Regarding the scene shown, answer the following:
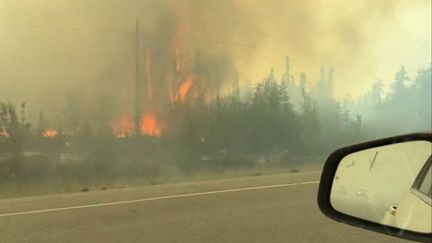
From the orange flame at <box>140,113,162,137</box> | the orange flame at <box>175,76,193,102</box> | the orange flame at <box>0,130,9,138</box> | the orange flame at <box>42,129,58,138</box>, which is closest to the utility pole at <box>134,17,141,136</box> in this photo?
the orange flame at <box>140,113,162,137</box>

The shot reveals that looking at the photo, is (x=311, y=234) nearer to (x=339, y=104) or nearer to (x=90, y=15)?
(x=90, y=15)

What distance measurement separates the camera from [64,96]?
1403 cm

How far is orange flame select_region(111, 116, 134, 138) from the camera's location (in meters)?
14.2

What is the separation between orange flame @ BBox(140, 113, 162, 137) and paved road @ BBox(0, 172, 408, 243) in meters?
4.63

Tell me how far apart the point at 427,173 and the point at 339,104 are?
55.1 ft

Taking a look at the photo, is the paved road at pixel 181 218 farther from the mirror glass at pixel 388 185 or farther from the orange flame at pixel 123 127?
the orange flame at pixel 123 127

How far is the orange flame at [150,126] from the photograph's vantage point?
14648 mm

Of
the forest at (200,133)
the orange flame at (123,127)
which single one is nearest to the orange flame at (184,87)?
the forest at (200,133)

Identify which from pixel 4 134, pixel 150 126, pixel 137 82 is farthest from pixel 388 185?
pixel 137 82

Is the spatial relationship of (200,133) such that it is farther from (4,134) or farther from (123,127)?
(4,134)

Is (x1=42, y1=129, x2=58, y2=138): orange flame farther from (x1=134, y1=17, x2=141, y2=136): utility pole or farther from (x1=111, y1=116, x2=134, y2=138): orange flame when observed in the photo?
(x1=134, y1=17, x2=141, y2=136): utility pole

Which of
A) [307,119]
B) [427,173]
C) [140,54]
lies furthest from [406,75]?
[427,173]

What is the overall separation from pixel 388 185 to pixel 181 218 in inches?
193

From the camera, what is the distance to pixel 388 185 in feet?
8.11
